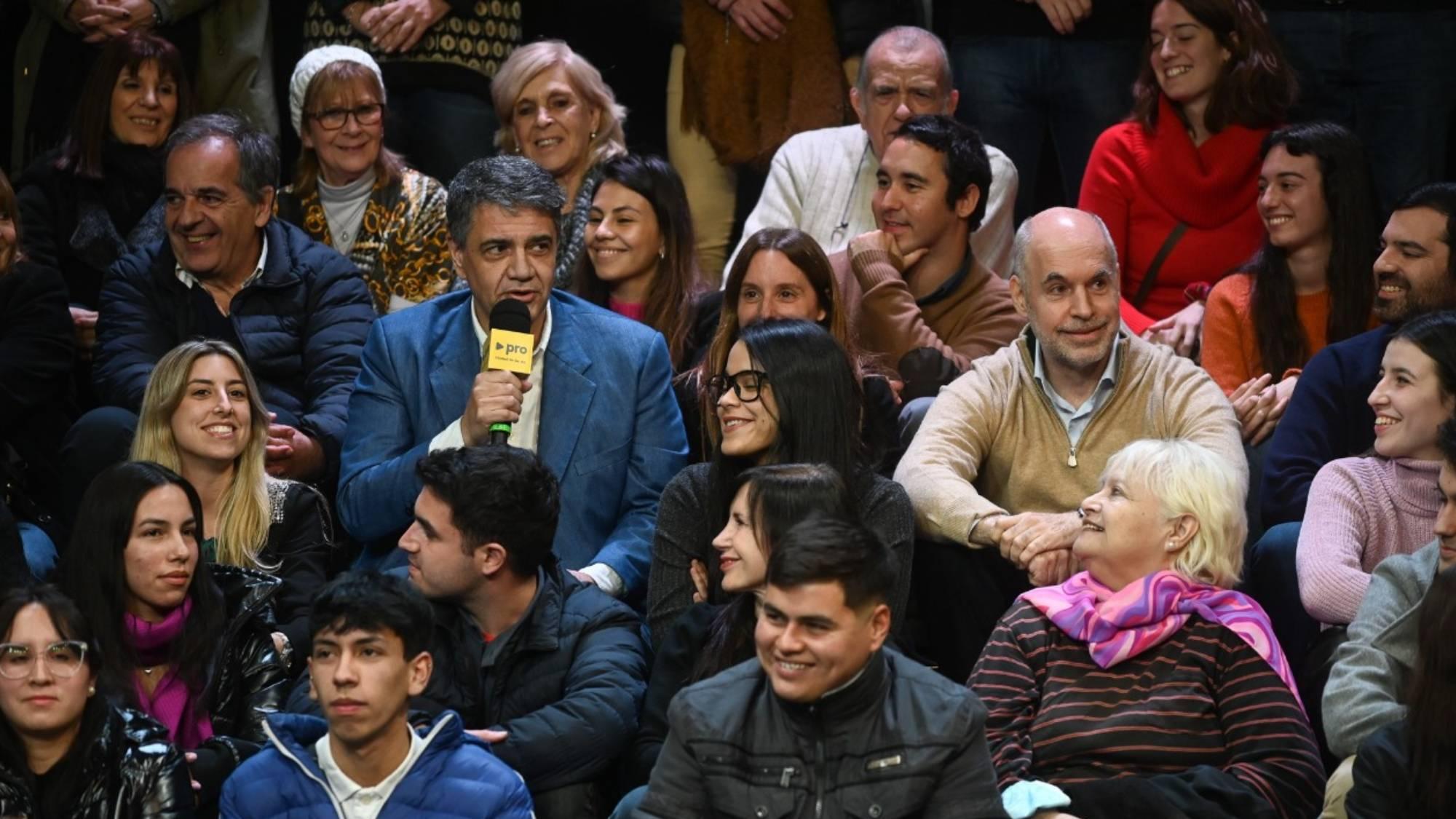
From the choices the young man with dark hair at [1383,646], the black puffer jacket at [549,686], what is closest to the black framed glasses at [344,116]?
the black puffer jacket at [549,686]

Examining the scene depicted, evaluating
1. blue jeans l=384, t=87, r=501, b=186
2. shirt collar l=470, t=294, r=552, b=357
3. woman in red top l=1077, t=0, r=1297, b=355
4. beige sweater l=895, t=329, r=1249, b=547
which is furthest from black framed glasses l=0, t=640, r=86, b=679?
woman in red top l=1077, t=0, r=1297, b=355

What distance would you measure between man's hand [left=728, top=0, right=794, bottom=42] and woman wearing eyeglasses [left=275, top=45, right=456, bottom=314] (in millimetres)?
1047

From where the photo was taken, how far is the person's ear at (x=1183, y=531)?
13.7 feet

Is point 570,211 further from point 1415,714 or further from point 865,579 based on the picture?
point 1415,714

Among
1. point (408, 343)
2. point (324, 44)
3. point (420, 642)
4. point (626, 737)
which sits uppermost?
point (324, 44)

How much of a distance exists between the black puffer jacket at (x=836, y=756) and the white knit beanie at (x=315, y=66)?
10.3 ft

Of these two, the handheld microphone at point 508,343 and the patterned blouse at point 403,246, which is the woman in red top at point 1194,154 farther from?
the handheld microphone at point 508,343

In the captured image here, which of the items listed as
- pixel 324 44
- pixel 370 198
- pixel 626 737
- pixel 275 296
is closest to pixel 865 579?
pixel 626 737

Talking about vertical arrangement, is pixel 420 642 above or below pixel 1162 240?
below

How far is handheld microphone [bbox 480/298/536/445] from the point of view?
4410 millimetres

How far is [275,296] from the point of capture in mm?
5680

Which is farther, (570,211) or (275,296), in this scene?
(570,211)

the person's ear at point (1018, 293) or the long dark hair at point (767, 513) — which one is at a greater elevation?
the person's ear at point (1018, 293)

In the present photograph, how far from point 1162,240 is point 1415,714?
8.69ft
